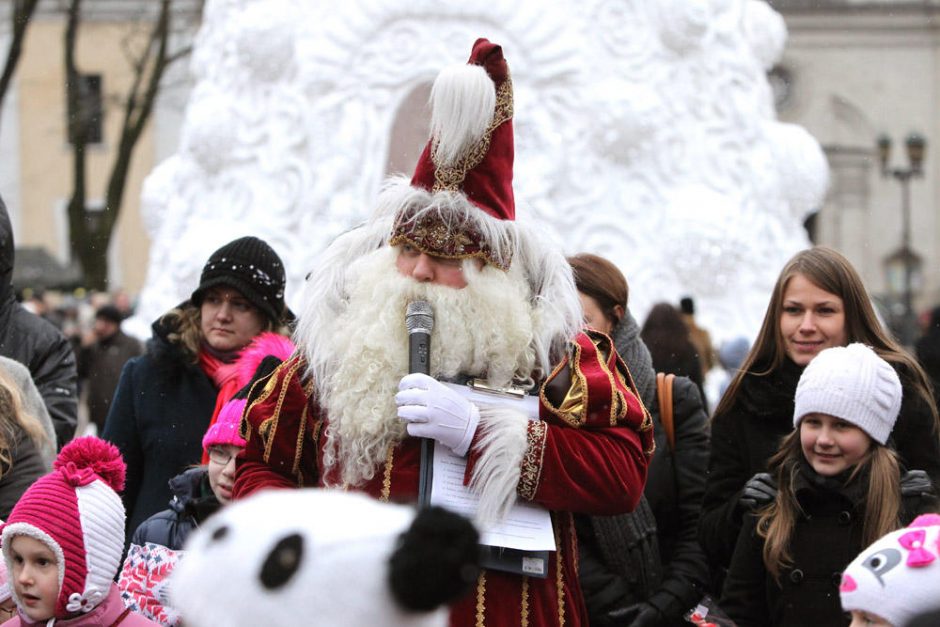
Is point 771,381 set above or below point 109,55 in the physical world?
below

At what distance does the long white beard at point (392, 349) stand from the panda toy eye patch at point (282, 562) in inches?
56.7

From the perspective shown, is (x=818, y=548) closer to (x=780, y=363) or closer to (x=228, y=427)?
(x=780, y=363)

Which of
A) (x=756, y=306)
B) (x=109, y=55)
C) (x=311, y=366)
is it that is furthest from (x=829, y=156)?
(x=311, y=366)

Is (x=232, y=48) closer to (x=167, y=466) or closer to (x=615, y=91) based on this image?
(x=615, y=91)

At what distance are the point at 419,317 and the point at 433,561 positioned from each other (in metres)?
1.55

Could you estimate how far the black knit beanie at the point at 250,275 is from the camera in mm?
4895

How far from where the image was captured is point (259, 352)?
4621 millimetres

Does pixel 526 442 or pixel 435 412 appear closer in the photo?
pixel 435 412

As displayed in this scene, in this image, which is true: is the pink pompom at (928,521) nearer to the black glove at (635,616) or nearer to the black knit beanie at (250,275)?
the black glove at (635,616)

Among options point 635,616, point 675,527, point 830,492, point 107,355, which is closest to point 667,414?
point 675,527

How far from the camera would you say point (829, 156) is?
33781 millimetres

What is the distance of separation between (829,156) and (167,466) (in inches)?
1194

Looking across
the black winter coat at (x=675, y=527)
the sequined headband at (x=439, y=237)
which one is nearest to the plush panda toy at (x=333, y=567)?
the sequined headband at (x=439, y=237)

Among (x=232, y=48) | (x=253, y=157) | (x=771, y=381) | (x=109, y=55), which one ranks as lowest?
(x=771, y=381)
